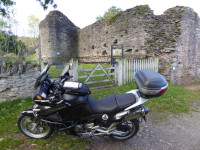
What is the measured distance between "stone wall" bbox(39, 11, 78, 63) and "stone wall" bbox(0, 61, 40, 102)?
12830 millimetres

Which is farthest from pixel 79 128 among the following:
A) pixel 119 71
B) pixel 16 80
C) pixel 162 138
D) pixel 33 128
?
pixel 119 71

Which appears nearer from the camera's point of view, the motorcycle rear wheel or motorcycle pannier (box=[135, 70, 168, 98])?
motorcycle pannier (box=[135, 70, 168, 98])

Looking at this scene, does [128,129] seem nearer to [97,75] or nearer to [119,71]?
[97,75]

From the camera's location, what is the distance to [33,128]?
2.44m

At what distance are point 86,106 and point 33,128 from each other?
4.06 ft

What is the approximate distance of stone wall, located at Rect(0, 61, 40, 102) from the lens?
3.95 m

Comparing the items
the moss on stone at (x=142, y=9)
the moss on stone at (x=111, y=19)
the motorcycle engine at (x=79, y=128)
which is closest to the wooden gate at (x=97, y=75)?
the motorcycle engine at (x=79, y=128)

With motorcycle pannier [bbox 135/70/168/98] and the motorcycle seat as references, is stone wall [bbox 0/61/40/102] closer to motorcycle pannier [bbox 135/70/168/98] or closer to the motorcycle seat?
the motorcycle seat

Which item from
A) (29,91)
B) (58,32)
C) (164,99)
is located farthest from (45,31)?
(164,99)

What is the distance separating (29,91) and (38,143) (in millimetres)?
2576

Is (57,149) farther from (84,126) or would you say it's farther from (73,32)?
(73,32)

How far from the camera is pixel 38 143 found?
2318mm

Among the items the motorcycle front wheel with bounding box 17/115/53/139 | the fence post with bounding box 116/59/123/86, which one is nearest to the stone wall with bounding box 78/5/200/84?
the fence post with bounding box 116/59/123/86

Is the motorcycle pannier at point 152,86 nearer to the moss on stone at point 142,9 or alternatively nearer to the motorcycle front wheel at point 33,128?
the motorcycle front wheel at point 33,128
